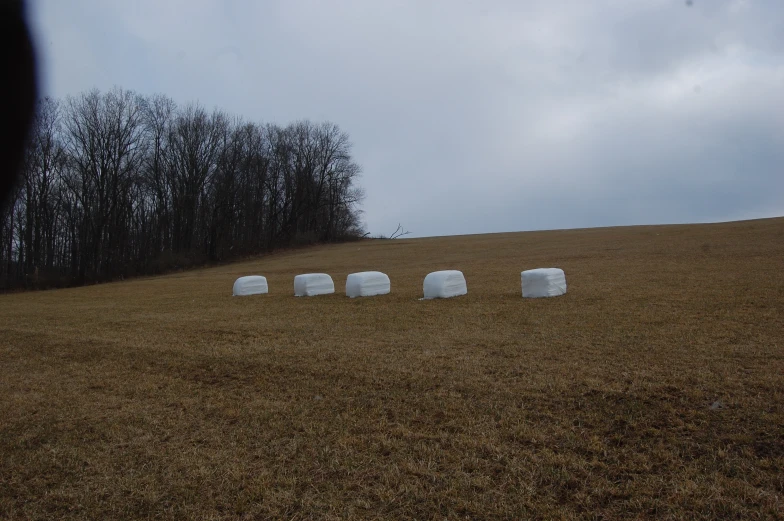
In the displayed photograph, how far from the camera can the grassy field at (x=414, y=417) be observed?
307cm

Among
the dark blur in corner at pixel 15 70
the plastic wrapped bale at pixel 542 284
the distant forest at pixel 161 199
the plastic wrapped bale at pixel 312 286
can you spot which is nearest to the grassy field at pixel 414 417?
the plastic wrapped bale at pixel 542 284

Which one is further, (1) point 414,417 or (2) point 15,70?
(2) point 15,70

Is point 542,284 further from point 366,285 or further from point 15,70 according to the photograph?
point 15,70

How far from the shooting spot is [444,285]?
1154 cm

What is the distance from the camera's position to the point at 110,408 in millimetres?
4977

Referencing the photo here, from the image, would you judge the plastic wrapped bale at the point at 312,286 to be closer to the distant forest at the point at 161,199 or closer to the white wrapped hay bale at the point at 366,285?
the white wrapped hay bale at the point at 366,285

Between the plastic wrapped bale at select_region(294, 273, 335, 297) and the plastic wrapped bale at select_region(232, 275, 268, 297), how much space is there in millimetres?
1795

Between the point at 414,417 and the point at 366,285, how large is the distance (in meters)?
8.46

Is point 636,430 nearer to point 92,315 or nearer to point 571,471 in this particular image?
point 571,471

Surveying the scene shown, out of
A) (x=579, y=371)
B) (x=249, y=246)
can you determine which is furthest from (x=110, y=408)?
(x=249, y=246)

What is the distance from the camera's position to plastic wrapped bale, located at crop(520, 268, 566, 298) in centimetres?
1062

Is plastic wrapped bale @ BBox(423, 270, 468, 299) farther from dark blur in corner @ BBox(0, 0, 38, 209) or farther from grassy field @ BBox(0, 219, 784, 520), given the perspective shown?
dark blur in corner @ BBox(0, 0, 38, 209)

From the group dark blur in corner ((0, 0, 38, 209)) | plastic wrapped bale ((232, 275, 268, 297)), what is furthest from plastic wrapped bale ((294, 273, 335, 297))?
dark blur in corner ((0, 0, 38, 209))

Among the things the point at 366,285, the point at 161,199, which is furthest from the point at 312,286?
the point at 161,199
